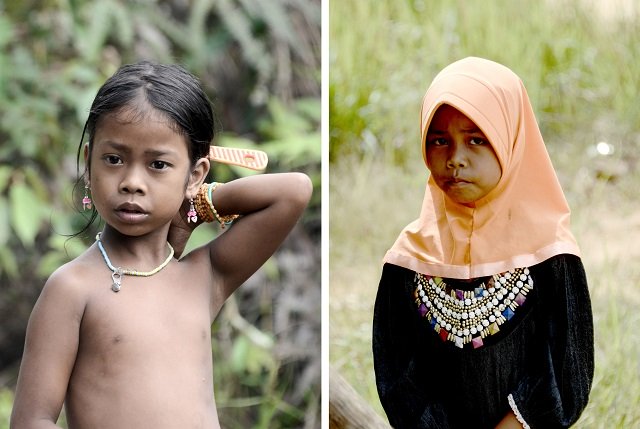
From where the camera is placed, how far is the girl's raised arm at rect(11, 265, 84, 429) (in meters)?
1.75

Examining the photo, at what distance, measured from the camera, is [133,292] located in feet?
6.00

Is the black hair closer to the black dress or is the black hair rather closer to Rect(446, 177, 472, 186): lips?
Rect(446, 177, 472, 186): lips

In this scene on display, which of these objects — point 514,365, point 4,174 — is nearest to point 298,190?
point 514,365

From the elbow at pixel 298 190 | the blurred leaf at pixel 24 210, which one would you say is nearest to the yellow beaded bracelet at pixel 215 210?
the elbow at pixel 298 190

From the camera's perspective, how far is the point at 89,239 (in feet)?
11.0

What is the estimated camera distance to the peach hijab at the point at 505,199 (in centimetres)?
207

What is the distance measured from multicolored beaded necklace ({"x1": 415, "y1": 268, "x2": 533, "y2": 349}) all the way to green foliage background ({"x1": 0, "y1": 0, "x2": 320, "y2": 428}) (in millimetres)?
1225

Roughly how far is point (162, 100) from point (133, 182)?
6.5 inches

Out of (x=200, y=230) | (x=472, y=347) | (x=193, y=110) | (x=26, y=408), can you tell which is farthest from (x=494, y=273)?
(x=200, y=230)

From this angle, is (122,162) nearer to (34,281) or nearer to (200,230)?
(200,230)

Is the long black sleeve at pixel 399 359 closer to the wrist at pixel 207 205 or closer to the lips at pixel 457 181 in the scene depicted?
the lips at pixel 457 181

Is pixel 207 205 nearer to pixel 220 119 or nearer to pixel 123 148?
pixel 123 148

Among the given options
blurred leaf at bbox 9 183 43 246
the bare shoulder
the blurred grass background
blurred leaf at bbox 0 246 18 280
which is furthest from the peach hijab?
blurred leaf at bbox 0 246 18 280

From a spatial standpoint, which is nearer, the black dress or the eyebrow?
the eyebrow
